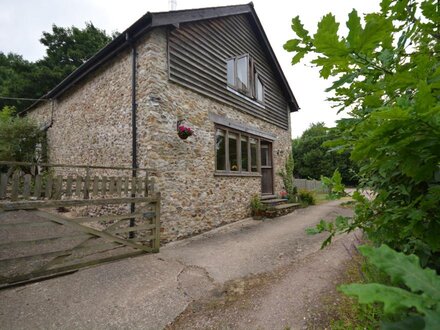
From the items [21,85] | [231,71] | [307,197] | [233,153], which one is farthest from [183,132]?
[21,85]

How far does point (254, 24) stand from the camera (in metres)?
10.4

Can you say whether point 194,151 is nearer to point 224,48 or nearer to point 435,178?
point 224,48

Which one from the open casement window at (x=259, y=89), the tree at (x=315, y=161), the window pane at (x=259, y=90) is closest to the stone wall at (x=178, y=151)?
the open casement window at (x=259, y=89)

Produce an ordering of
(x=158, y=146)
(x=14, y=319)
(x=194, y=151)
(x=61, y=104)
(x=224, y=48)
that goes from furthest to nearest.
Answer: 1. (x=61, y=104)
2. (x=224, y=48)
3. (x=194, y=151)
4. (x=158, y=146)
5. (x=14, y=319)

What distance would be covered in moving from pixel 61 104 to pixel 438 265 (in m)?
12.4

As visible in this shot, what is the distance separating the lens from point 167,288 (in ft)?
11.3

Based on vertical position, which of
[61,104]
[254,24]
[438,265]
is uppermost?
[254,24]

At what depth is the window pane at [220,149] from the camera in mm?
7773

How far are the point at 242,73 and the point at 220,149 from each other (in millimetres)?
3704

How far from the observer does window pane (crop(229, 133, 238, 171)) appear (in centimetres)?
836

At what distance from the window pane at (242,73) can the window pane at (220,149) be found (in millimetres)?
2346

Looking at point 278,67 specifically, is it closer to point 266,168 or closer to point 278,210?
point 266,168

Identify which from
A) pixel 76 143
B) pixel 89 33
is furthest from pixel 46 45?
pixel 76 143

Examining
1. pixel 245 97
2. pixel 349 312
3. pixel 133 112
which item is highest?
pixel 245 97
